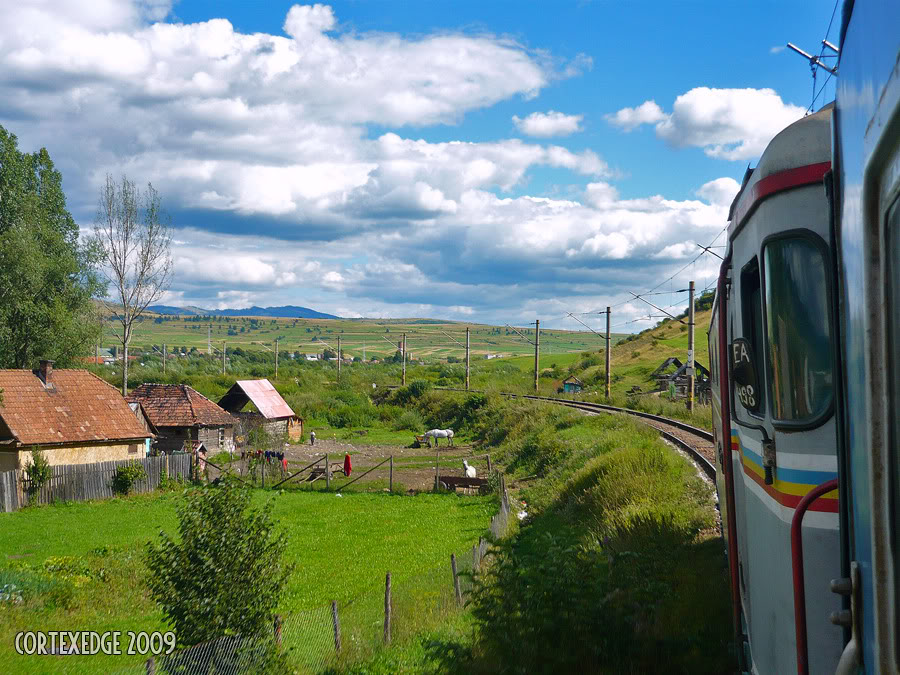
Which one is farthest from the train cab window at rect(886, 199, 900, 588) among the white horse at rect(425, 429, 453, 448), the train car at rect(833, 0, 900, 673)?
the white horse at rect(425, 429, 453, 448)

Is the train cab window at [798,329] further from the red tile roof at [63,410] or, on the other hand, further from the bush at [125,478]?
the red tile roof at [63,410]

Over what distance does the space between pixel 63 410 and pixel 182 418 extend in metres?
8.52

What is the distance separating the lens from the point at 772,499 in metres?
3.82

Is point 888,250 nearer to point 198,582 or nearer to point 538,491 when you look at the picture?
point 198,582

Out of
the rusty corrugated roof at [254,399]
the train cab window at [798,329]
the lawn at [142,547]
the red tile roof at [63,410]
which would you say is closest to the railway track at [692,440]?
the lawn at [142,547]

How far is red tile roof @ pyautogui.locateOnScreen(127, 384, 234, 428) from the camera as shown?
1695 inches

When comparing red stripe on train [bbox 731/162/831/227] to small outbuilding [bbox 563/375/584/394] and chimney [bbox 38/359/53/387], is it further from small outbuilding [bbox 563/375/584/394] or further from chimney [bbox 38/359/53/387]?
small outbuilding [bbox 563/375/584/394]

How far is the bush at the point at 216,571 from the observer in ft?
31.6

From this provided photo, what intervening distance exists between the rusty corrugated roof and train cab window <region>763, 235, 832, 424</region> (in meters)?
49.5

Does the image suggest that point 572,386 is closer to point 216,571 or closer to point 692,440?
point 692,440

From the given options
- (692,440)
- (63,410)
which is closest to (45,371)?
(63,410)

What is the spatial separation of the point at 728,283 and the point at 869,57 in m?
4.05

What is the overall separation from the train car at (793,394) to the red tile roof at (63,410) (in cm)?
3347

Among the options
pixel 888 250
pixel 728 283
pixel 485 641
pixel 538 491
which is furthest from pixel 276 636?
pixel 538 491
